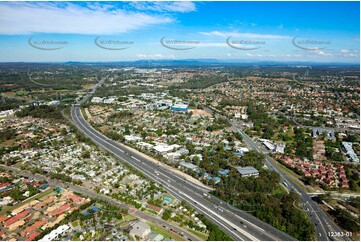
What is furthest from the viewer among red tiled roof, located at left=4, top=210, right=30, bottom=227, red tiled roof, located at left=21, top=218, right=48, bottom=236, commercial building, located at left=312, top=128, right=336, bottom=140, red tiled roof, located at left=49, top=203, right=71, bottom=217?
commercial building, located at left=312, top=128, right=336, bottom=140

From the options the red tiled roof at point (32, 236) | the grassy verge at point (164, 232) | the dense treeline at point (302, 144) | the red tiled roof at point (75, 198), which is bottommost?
the red tiled roof at point (32, 236)

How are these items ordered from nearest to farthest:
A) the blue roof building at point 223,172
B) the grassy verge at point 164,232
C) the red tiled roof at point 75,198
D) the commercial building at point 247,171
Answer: the grassy verge at point 164,232, the red tiled roof at point 75,198, the commercial building at point 247,171, the blue roof building at point 223,172

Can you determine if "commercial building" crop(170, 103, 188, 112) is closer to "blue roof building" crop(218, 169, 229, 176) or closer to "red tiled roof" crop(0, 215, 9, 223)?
"blue roof building" crop(218, 169, 229, 176)

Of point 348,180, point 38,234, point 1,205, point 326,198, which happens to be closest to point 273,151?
point 348,180

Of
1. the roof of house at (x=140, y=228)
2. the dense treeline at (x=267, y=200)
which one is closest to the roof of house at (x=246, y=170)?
the dense treeline at (x=267, y=200)

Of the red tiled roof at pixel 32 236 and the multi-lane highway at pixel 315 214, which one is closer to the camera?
the red tiled roof at pixel 32 236

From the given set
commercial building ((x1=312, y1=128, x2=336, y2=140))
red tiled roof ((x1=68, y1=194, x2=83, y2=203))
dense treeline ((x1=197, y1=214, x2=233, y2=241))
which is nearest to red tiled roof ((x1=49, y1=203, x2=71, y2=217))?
red tiled roof ((x1=68, y1=194, x2=83, y2=203))

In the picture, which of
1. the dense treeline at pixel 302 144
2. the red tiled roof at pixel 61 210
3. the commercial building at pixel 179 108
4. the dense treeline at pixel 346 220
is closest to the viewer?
the dense treeline at pixel 346 220

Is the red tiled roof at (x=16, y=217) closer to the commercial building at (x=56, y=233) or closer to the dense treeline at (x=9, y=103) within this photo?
the commercial building at (x=56, y=233)
